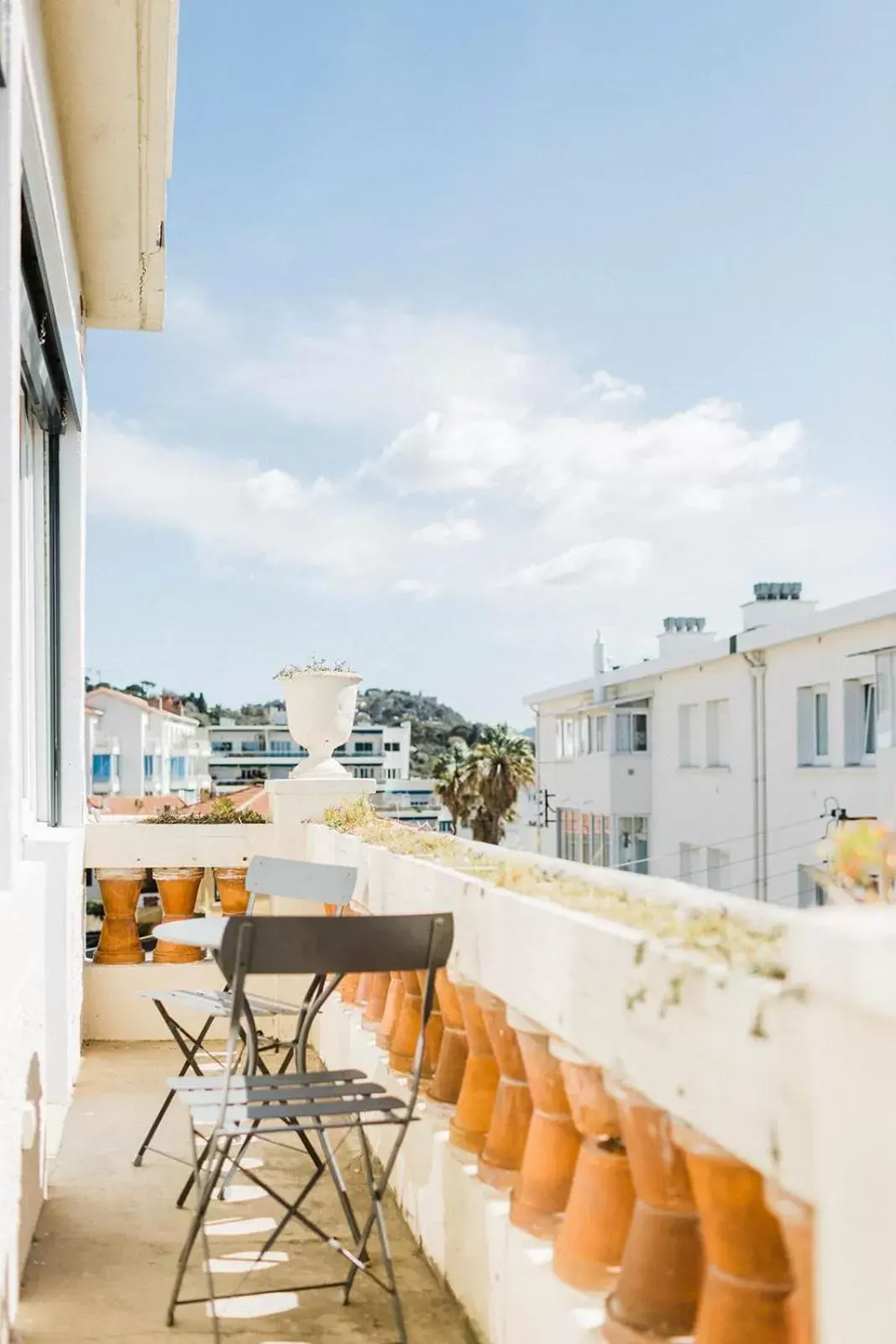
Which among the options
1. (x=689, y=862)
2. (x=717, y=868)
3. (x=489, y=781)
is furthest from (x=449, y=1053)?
(x=489, y=781)

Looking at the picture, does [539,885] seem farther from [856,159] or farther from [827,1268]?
[856,159]

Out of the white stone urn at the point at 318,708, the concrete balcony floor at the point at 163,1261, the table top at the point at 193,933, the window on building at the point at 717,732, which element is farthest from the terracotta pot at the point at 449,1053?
the window on building at the point at 717,732

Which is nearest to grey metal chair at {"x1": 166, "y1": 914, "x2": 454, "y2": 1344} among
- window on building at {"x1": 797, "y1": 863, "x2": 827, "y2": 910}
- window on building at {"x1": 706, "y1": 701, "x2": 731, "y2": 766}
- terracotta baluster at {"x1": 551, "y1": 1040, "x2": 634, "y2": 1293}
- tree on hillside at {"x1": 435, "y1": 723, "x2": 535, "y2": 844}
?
terracotta baluster at {"x1": 551, "y1": 1040, "x2": 634, "y2": 1293}

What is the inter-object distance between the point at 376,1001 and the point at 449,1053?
3.01 ft

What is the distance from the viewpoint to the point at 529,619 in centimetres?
8556

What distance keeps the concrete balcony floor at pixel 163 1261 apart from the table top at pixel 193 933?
70 cm

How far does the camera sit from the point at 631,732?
25234 millimetres

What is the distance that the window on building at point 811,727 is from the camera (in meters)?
17.8

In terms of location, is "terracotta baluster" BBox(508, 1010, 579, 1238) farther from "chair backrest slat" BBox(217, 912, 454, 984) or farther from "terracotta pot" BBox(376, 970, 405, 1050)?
"terracotta pot" BBox(376, 970, 405, 1050)

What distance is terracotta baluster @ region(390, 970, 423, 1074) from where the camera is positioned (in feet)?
10.9

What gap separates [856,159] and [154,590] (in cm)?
5439

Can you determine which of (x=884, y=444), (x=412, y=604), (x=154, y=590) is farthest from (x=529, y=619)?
(x=884, y=444)

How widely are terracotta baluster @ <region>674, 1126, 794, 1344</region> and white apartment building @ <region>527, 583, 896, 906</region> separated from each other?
36.7 ft

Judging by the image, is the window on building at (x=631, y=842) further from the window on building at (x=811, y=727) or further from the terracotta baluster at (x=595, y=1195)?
the terracotta baluster at (x=595, y=1195)
